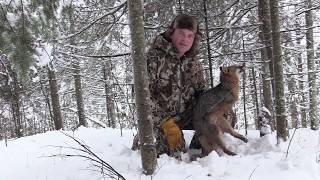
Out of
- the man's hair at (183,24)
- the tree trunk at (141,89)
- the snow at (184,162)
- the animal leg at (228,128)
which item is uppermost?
the man's hair at (183,24)

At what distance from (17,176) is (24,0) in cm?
212

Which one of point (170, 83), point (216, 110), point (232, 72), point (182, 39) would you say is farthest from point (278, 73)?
point (170, 83)

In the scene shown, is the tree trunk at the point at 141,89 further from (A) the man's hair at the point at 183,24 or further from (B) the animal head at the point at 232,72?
(B) the animal head at the point at 232,72

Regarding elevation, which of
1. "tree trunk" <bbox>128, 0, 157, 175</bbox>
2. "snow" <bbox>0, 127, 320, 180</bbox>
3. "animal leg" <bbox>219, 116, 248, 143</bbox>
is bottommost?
"snow" <bbox>0, 127, 320, 180</bbox>

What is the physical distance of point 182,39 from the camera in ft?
18.7

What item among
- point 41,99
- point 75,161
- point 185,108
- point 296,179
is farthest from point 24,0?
point 41,99

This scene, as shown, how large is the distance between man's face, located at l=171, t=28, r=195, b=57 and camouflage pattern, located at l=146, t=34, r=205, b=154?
0.07 m

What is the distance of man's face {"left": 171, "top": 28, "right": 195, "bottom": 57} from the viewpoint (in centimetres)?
568

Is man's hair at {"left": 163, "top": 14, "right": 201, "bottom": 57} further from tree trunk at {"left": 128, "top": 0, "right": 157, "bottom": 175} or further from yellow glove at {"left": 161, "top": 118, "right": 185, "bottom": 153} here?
tree trunk at {"left": 128, "top": 0, "right": 157, "bottom": 175}

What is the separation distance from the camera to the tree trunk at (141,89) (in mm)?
4461

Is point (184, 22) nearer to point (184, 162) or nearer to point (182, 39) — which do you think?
point (182, 39)

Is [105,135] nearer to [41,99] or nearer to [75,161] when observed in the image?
[75,161]

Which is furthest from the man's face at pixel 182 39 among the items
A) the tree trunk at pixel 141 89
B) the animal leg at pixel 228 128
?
the tree trunk at pixel 141 89

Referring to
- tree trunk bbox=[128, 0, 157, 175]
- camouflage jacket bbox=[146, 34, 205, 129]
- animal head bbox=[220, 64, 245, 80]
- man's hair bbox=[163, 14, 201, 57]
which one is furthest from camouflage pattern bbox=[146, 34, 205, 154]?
tree trunk bbox=[128, 0, 157, 175]
